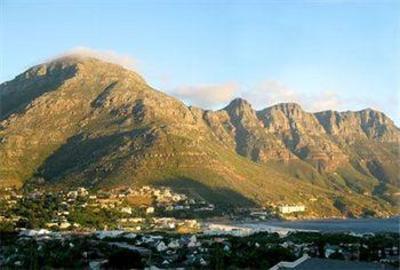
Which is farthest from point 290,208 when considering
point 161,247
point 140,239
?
point 161,247

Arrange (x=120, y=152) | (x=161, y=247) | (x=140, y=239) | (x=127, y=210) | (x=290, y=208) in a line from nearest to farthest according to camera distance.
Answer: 1. (x=161, y=247)
2. (x=140, y=239)
3. (x=127, y=210)
4. (x=120, y=152)
5. (x=290, y=208)

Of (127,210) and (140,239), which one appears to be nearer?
(140,239)

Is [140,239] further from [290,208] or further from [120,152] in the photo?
[290,208]

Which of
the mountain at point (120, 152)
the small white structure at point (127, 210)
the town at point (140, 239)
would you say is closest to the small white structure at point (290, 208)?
the mountain at point (120, 152)

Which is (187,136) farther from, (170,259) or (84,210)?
(170,259)

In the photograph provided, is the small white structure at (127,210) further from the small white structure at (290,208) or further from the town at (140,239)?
the small white structure at (290,208)

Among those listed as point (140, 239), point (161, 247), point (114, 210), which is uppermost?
point (114, 210)
